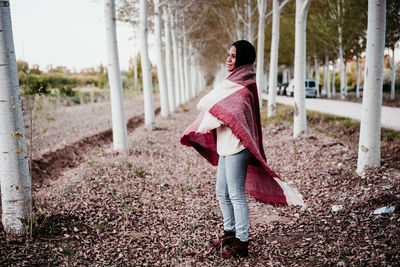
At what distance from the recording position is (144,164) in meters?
7.04

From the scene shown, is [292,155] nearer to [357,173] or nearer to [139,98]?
[357,173]

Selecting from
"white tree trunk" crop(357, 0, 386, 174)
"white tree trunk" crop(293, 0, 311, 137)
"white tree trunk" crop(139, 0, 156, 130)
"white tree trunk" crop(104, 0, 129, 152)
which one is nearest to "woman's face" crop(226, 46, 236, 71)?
"white tree trunk" crop(357, 0, 386, 174)

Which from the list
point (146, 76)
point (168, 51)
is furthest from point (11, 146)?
point (168, 51)

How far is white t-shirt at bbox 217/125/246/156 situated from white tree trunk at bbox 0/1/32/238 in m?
2.26

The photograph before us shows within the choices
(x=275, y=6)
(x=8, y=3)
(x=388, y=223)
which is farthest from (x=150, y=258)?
(x=275, y=6)

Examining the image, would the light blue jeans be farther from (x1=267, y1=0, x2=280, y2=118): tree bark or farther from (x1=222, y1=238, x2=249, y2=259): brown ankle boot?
(x1=267, y1=0, x2=280, y2=118): tree bark

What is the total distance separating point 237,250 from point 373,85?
363cm

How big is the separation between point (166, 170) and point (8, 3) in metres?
4.44

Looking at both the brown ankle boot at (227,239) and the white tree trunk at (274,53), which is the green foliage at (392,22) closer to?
the white tree trunk at (274,53)

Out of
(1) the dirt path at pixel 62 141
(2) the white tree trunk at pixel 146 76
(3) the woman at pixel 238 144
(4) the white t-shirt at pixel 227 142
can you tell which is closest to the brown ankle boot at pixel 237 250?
(3) the woman at pixel 238 144

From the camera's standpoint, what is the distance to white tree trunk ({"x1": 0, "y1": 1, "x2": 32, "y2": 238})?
3424 millimetres

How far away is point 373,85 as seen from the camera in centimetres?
516

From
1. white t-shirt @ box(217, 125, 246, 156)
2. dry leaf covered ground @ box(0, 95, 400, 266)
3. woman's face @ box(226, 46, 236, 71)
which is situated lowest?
dry leaf covered ground @ box(0, 95, 400, 266)

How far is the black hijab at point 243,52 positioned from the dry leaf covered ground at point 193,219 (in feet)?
7.32
